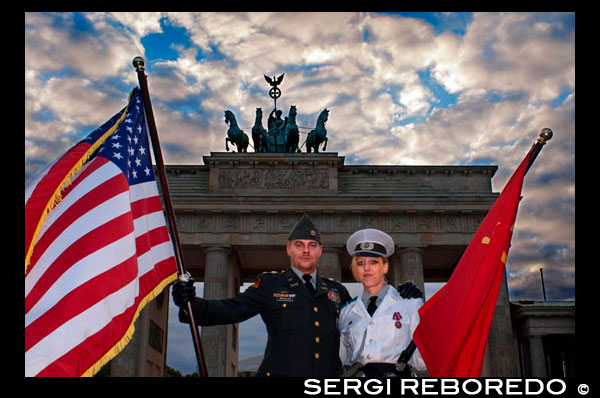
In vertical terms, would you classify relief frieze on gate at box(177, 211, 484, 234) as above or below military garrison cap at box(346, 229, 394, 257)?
above

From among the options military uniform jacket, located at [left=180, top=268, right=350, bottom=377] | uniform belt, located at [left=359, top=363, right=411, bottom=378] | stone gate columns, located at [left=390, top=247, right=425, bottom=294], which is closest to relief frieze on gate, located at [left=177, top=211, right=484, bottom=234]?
stone gate columns, located at [left=390, top=247, right=425, bottom=294]

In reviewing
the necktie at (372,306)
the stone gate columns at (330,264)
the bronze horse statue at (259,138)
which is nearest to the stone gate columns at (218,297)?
the stone gate columns at (330,264)

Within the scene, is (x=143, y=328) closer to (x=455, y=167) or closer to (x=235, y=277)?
(x=235, y=277)

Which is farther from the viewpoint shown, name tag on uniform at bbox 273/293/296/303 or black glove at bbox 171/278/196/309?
name tag on uniform at bbox 273/293/296/303

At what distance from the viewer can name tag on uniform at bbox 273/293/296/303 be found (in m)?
5.83

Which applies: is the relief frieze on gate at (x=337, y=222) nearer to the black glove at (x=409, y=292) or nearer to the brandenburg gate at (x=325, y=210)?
the brandenburg gate at (x=325, y=210)

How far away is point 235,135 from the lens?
3347cm

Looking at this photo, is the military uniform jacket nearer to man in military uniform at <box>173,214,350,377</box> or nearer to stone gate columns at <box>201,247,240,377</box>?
man in military uniform at <box>173,214,350,377</box>

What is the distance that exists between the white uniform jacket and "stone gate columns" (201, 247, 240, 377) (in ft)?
75.1

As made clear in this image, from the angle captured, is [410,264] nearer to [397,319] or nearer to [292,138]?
[292,138]

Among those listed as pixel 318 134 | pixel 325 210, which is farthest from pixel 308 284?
pixel 318 134

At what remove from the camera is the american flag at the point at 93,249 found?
484 cm

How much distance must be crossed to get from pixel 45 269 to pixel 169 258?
1309 millimetres

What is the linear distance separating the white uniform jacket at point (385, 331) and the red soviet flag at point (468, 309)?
0.69 feet
